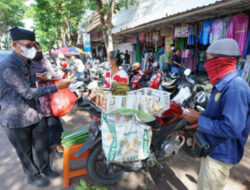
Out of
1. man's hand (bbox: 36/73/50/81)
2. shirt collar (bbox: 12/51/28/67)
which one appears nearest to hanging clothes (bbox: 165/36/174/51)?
man's hand (bbox: 36/73/50/81)

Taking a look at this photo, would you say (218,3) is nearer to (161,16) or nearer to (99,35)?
(161,16)

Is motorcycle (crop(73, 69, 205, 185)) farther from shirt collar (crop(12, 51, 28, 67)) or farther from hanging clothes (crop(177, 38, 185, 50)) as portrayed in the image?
hanging clothes (crop(177, 38, 185, 50))

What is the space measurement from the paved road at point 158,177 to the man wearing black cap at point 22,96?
360 mm

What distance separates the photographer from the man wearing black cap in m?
1.63

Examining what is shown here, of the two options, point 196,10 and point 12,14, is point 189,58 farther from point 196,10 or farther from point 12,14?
point 12,14

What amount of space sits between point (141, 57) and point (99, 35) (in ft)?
17.9

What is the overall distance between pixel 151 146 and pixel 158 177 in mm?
565

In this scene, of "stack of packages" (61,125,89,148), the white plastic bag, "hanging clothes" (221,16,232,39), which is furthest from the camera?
"hanging clothes" (221,16,232,39)

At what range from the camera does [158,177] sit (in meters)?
2.23

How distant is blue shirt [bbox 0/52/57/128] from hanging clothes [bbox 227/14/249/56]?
4.53 meters

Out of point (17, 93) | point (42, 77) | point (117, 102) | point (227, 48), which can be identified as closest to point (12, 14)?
point (42, 77)

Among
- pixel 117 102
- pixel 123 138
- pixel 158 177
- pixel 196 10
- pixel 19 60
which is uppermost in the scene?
pixel 196 10

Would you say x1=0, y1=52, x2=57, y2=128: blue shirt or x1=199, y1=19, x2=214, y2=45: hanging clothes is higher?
x1=199, y1=19, x2=214, y2=45: hanging clothes

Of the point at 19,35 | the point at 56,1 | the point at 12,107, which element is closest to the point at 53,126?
the point at 12,107
